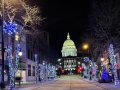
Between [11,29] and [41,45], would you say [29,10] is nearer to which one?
[11,29]

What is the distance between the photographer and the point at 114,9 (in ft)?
173

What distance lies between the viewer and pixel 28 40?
275 feet

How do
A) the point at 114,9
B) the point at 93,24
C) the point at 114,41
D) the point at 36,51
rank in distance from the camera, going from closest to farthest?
the point at 114,9 → the point at 114,41 → the point at 93,24 → the point at 36,51

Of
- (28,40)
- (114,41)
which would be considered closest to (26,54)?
(28,40)

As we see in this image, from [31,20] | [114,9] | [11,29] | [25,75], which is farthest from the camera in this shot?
[25,75]

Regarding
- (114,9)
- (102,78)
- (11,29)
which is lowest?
(102,78)

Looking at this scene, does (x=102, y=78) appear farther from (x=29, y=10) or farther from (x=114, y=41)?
(x=29, y=10)

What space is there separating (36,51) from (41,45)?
254 cm

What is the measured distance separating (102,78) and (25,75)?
25.2 m

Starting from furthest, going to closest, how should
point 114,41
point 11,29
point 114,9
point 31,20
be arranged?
point 114,41 → point 114,9 → point 31,20 → point 11,29

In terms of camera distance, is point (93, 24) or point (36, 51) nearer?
point (93, 24)

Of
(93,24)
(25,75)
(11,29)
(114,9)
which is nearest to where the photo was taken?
(11,29)

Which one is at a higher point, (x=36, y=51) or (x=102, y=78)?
(x=36, y=51)

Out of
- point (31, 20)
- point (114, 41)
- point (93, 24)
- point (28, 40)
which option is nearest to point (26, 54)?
point (28, 40)
